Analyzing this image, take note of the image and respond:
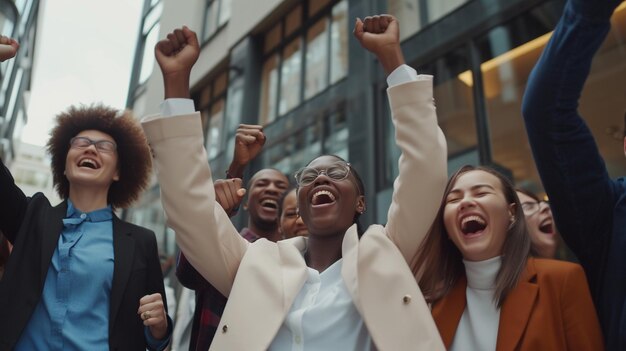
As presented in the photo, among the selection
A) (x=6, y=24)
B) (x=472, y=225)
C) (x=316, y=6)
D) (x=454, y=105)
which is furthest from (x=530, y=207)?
(x=6, y=24)

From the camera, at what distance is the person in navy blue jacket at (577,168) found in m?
2.12

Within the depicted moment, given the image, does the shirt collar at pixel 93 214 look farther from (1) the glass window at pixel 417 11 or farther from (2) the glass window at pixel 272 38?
(2) the glass window at pixel 272 38

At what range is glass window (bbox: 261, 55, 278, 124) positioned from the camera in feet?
41.6

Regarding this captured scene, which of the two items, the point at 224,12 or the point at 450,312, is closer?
the point at 450,312

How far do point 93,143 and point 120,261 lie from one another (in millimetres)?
750

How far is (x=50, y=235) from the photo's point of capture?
2.55m

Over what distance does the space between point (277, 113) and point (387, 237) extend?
10.2 metres

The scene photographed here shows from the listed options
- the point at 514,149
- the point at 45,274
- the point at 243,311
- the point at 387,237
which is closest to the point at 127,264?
the point at 45,274

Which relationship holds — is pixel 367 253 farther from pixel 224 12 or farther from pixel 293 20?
pixel 224 12

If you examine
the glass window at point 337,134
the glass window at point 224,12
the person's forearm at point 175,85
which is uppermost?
the glass window at point 224,12

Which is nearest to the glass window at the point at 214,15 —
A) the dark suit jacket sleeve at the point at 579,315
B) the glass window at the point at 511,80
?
the glass window at the point at 511,80

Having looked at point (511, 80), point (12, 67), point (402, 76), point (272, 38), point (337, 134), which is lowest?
point (402, 76)

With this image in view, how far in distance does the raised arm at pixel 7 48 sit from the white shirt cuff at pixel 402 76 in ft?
5.37

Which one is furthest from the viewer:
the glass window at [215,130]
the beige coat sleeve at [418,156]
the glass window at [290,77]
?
the glass window at [215,130]
